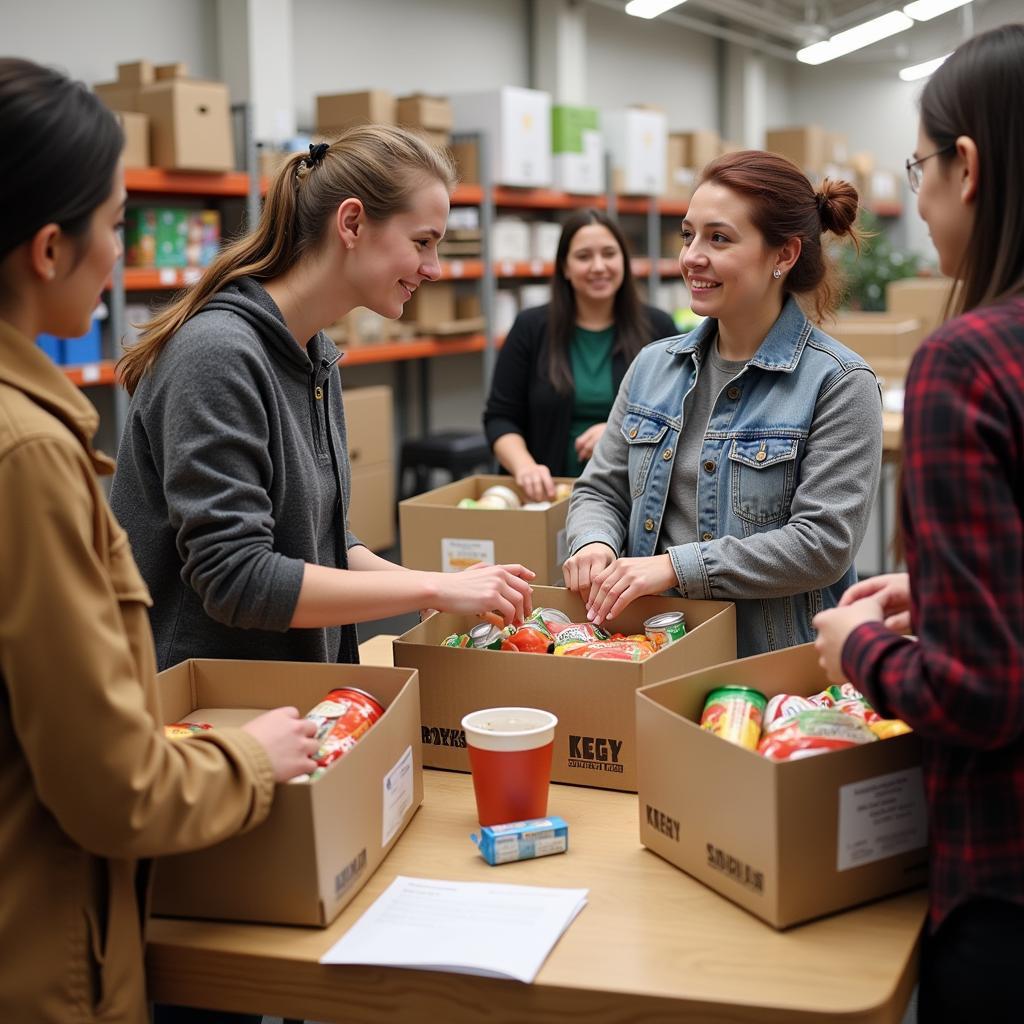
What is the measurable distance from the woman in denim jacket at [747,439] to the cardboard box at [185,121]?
3284 millimetres

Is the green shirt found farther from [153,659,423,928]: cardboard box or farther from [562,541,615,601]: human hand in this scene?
[153,659,423,928]: cardboard box

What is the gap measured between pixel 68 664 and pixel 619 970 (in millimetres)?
599

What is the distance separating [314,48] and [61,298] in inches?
245

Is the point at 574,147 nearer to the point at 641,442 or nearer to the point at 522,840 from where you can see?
the point at 641,442

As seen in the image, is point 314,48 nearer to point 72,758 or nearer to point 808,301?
point 808,301

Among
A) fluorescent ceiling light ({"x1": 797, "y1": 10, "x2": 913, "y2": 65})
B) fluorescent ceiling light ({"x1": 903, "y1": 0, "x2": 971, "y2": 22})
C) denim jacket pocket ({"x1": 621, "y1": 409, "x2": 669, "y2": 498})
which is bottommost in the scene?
denim jacket pocket ({"x1": 621, "y1": 409, "x2": 669, "y2": 498})

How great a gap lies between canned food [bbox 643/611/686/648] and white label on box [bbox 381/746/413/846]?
1.42 ft

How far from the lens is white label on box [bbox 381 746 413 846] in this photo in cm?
137

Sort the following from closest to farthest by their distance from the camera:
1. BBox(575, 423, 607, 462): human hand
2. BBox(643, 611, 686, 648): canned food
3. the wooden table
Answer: the wooden table < BBox(643, 611, 686, 648): canned food < BBox(575, 423, 607, 462): human hand

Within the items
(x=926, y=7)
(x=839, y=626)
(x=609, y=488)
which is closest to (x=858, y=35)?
(x=926, y=7)

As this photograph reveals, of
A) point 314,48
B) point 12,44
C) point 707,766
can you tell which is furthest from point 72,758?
point 314,48

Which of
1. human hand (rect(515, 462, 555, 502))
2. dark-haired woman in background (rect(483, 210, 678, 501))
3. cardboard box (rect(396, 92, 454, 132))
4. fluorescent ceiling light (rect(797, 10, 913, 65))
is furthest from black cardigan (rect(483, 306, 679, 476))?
fluorescent ceiling light (rect(797, 10, 913, 65))

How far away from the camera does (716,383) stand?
2051 mm

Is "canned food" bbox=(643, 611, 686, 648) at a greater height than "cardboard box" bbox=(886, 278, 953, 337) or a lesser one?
lesser
